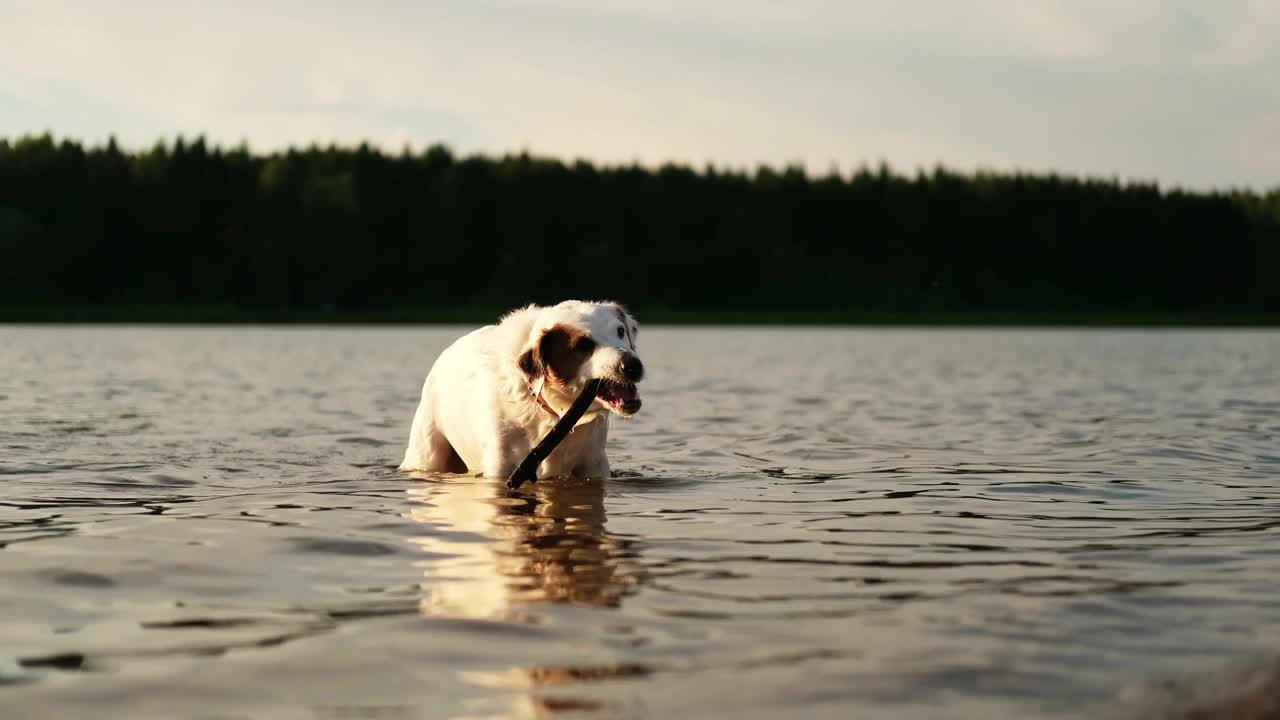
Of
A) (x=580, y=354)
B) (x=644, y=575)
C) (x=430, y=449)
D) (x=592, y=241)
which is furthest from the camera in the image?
(x=592, y=241)

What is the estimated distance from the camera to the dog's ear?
973 cm

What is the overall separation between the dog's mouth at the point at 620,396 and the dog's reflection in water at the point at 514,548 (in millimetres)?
666

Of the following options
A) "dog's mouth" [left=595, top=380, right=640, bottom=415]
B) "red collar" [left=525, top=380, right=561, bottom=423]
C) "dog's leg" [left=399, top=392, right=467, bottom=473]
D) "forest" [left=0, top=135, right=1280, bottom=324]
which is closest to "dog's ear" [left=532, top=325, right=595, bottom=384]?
"red collar" [left=525, top=380, right=561, bottom=423]

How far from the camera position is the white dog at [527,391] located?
31.8 ft

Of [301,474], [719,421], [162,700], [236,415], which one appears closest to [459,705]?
[162,700]

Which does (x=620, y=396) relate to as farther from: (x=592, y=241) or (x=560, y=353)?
(x=592, y=241)

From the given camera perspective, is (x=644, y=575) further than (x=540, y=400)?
No

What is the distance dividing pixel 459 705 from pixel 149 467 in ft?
26.7

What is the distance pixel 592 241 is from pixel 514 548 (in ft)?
415

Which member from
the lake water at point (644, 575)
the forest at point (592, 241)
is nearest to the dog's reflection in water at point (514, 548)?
the lake water at point (644, 575)

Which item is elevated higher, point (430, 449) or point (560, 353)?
point (560, 353)

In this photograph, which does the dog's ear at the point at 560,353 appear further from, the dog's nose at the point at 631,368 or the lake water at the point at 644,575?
the lake water at the point at 644,575

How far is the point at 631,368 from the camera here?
9.38 meters

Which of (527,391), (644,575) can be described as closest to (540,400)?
(527,391)
